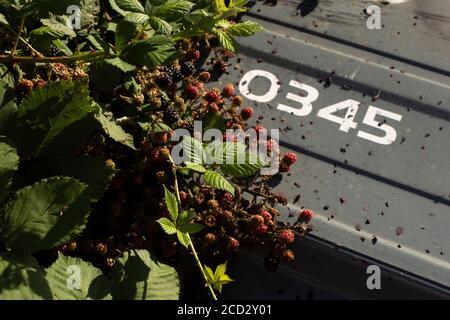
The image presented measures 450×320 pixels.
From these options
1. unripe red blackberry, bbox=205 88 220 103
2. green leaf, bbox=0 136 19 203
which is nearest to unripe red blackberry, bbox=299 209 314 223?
unripe red blackberry, bbox=205 88 220 103

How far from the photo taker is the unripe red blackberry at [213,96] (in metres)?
2.67

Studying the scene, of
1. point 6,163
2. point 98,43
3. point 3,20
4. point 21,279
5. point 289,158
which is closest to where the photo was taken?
point 21,279

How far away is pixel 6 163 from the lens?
207 cm

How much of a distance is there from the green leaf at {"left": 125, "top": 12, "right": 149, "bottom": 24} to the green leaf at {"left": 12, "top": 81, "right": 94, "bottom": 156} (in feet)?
0.90

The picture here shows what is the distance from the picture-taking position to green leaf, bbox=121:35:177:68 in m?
2.27

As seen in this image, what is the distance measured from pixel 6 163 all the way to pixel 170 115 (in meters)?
0.73

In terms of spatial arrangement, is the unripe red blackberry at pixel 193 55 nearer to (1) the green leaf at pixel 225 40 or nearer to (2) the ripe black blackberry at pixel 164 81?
(2) the ripe black blackberry at pixel 164 81

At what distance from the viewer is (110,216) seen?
2.50m

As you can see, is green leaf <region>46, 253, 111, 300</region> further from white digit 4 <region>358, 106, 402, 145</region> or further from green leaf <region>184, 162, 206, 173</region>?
white digit 4 <region>358, 106, 402, 145</region>

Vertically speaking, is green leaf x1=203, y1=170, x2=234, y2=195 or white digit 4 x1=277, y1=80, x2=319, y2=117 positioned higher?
white digit 4 x1=277, y1=80, x2=319, y2=117

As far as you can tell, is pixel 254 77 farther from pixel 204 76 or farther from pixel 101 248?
pixel 101 248

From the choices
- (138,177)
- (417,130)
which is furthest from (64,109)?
(417,130)

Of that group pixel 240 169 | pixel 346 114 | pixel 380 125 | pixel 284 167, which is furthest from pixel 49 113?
pixel 380 125

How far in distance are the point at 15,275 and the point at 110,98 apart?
99 centimetres
